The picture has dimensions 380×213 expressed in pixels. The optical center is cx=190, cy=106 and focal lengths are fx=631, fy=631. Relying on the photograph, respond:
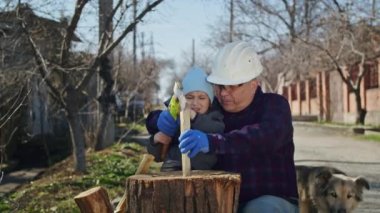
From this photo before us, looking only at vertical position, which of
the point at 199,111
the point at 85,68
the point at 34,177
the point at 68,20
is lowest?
the point at 34,177

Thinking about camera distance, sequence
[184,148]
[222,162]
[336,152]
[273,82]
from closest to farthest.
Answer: [184,148] → [222,162] → [336,152] → [273,82]

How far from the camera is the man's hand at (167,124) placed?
409 centimetres

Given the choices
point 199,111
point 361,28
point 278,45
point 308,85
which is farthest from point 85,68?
point 308,85

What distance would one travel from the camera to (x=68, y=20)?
11695 millimetres

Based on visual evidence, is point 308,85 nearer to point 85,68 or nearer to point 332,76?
point 332,76

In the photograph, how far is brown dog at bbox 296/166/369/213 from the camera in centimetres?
707

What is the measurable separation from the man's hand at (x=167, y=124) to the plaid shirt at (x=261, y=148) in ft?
1.10

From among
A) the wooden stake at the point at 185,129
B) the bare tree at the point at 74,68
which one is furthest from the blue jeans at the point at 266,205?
the bare tree at the point at 74,68

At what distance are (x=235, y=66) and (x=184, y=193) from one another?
0.99 m

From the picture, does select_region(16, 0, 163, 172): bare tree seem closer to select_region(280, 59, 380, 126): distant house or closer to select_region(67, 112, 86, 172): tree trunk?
select_region(67, 112, 86, 172): tree trunk

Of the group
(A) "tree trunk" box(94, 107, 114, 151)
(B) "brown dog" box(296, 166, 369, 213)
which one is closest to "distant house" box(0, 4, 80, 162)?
(A) "tree trunk" box(94, 107, 114, 151)

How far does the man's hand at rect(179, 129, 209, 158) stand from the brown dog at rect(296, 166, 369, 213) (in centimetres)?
386

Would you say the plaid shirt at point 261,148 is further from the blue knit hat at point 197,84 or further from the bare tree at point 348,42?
the bare tree at point 348,42

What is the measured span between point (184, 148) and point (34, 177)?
1121 cm
